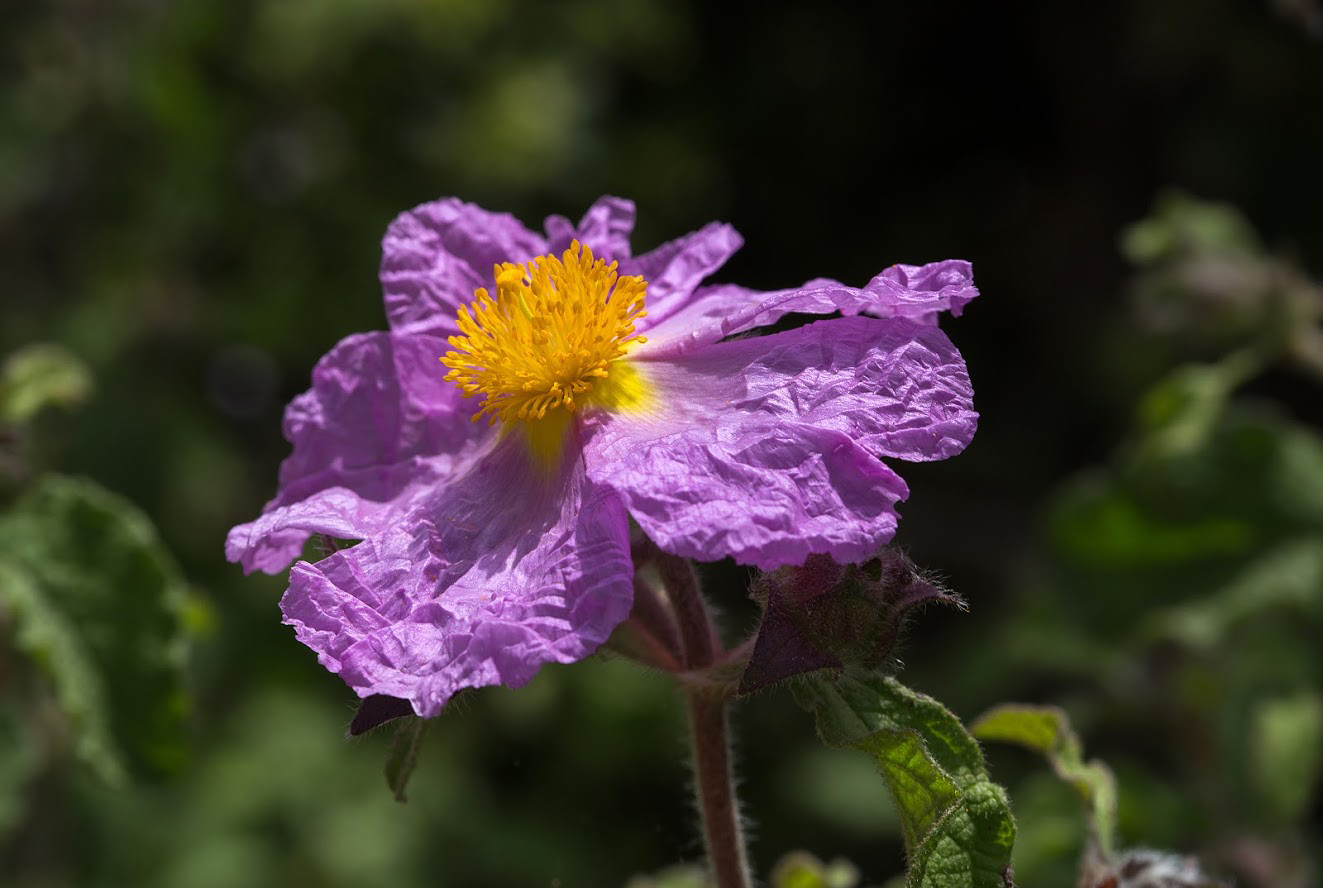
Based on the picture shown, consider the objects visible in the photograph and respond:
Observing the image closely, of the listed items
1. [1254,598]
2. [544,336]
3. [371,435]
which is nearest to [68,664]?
[371,435]

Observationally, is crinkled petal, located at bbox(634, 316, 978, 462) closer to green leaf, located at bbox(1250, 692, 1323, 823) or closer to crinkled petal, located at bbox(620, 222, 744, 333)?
crinkled petal, located at bbox(620, 222, 744, 333)

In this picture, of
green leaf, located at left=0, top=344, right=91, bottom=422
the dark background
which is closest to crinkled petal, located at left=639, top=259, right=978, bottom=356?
green leaf, located at left=0, top=344, right=91, bottom=422

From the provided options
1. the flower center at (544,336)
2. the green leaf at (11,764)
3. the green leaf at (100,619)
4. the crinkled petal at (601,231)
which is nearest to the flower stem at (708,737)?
the flower center at (544,336)

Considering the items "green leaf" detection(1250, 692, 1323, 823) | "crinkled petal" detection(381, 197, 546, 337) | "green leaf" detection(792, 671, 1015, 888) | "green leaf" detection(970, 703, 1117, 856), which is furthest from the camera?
"green leaf" detection(1250, 692, 1323, 823)

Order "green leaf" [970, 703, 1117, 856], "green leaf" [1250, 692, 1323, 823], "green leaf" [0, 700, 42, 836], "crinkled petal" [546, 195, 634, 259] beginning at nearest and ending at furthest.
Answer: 1. "green leaf" [970, 703, 1117, 856]
2. "crinkled petal" [546, 195, 634, 259]
3. "green leaf" [0, 700, 42, 836]
4. "green leaf" [1250, 692, 1323, 823]

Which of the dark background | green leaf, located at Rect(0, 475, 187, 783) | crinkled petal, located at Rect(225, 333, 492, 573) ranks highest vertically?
crinkled petal, located at Rect(225, 333, 492, 573)

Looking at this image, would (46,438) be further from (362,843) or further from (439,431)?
(439,431)

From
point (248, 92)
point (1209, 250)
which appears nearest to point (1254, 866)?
point (1209, 250)
